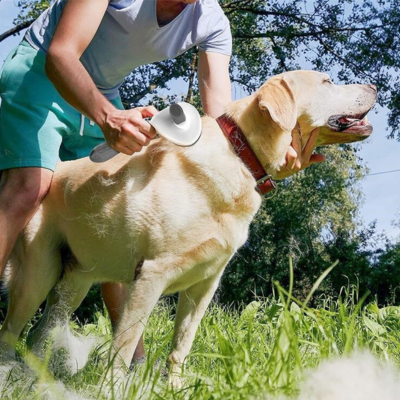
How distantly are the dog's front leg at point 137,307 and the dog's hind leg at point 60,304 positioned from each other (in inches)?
24.9

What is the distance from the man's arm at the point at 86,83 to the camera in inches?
91.8

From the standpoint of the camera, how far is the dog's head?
2750mm

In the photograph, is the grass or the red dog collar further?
the red dog collar

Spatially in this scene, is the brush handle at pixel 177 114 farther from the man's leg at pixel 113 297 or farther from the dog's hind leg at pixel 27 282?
the man's leg at pixel 113 297

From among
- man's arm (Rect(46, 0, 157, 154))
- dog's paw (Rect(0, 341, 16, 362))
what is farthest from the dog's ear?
dog's paw (Rect(0, 341, 16, 362))

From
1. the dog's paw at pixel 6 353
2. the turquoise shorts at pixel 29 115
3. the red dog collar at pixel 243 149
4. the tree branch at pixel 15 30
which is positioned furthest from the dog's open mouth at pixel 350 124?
the tree branch at pixel 15 30

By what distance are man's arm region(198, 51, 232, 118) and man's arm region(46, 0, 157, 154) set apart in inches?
34.7

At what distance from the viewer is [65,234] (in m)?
2.96

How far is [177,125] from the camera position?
2.39 meters

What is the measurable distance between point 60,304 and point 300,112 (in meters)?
1.64

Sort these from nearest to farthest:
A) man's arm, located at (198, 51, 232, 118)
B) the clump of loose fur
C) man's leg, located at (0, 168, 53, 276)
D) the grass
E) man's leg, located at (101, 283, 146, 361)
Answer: the clump of loose fur → the grass → man's leg, located at (0, 168, 53, 276) → man's arm, located at (198, 51, 232, 118) → man's leg, located at (101, 283, 146, 361)

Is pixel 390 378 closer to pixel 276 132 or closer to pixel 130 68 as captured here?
pixel 276 132

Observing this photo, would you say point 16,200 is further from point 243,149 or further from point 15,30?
point 15,30

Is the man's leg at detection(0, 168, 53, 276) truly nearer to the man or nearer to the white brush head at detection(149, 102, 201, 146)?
the man
